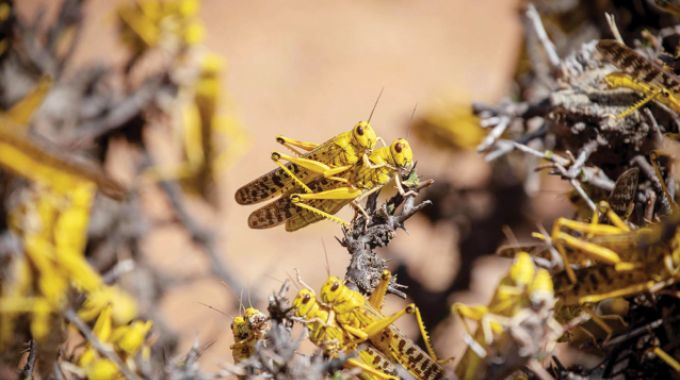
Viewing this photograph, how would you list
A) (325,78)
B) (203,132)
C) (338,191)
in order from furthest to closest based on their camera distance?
(325,78) < (203,132) < (338,191)

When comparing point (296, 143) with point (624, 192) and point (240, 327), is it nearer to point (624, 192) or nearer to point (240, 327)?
point (240, 327)

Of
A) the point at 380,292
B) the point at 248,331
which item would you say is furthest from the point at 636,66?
the point at 248,331

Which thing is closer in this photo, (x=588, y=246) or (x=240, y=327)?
(x=588, y=246)

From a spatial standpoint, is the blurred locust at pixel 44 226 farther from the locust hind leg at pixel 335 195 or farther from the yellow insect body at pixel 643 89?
the yellow insect body at pixel 643 89

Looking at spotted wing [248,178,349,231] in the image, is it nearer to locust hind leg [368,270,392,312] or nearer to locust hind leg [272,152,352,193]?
locust hind leg [272,152,352,193]

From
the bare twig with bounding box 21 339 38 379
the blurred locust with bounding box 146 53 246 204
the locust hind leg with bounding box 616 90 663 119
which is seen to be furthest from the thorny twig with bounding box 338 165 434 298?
the blurred locust with bounding box 146 53 246 204

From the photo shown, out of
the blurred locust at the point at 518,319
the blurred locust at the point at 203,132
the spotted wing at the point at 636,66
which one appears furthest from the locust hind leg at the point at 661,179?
the blurred locust at the point at 203,132
